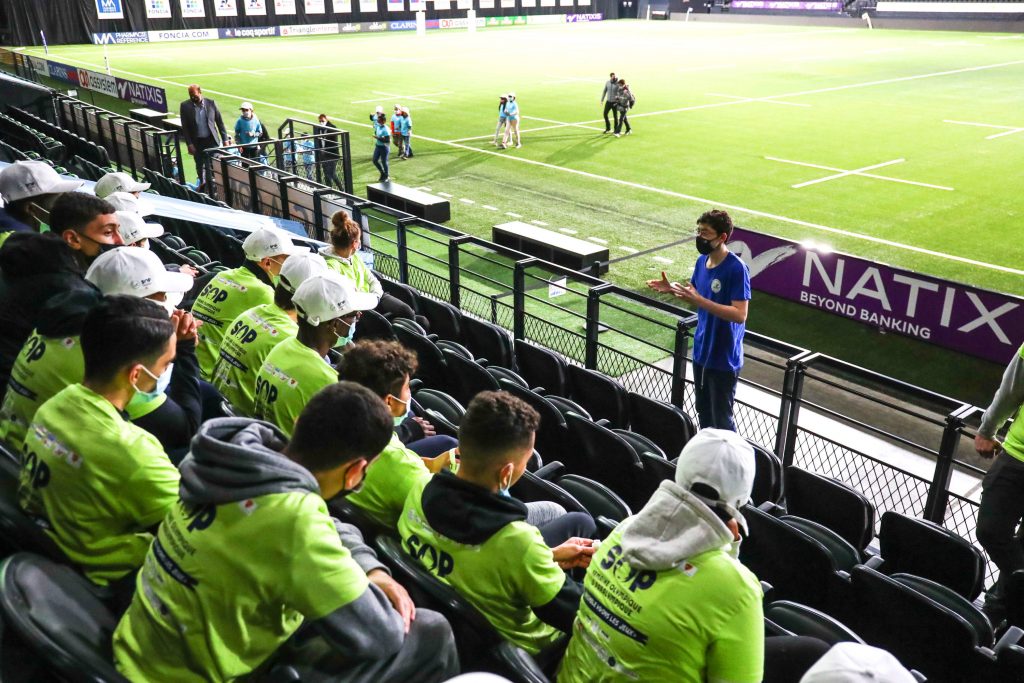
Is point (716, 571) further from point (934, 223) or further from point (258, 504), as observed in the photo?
point (934, 223)

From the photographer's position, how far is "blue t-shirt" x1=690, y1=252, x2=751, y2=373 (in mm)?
6348

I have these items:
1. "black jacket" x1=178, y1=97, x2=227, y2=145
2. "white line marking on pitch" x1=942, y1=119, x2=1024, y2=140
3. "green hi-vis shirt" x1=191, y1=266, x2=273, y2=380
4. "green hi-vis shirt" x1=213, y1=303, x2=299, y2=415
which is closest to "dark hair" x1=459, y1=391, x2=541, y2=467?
"green hi-vis shirt" x1=213, y1=303, x2=299, y2=415

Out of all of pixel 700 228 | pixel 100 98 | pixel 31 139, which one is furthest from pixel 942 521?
pixel 100 98

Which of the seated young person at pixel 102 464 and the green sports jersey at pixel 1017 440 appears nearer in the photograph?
the seated young person at pixel 102 464

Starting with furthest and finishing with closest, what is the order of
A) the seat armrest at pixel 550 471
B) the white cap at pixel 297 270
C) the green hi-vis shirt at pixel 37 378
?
the white cap at pixel 297 270 → the seat armrest at pixel 550 471 → the green hi-vis shirt at pixel 37 378

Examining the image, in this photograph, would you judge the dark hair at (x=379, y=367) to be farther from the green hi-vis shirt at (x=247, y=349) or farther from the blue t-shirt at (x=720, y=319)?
the blue t-shirt at (x=720, y=319)

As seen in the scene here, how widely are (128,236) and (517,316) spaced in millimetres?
3375

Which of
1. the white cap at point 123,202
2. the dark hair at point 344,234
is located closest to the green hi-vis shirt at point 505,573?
the dark hair at point 344,234

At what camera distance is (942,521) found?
18.5ft

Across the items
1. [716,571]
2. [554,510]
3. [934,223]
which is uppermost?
[716,571]

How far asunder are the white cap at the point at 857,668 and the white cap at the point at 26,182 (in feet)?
19.8

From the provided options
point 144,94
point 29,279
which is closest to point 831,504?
point 29,279

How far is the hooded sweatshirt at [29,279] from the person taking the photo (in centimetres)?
466

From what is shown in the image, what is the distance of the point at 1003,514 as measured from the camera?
4797mm
